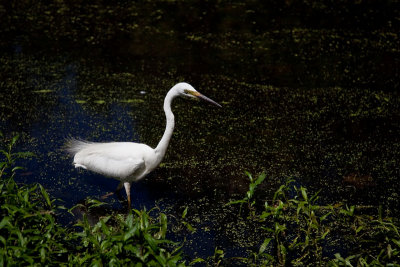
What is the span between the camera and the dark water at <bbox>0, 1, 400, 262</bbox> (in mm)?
3219

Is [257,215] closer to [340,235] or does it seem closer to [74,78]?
[340,235]

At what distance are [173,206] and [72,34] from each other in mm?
3157

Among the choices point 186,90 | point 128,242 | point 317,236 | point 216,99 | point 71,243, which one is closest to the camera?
point 128,242

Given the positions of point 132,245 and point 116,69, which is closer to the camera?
point 132,245

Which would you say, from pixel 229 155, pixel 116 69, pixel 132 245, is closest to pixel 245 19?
pixel 116 69

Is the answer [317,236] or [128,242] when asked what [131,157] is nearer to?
[128,242]

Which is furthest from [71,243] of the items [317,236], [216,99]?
[216,99]

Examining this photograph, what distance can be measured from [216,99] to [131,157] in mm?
1580

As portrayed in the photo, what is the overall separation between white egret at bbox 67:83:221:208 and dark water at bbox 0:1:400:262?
0.65 feet

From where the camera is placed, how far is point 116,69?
4762 millimetres

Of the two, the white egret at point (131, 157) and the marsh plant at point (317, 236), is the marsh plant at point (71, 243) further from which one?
the white egret at point (131, 157)

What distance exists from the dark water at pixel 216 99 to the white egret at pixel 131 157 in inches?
7.8

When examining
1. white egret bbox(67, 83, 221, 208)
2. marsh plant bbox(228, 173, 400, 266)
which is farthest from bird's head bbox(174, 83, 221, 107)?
marsh plant bbox(228, 173, 400, 266)

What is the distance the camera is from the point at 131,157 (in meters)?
2.92
